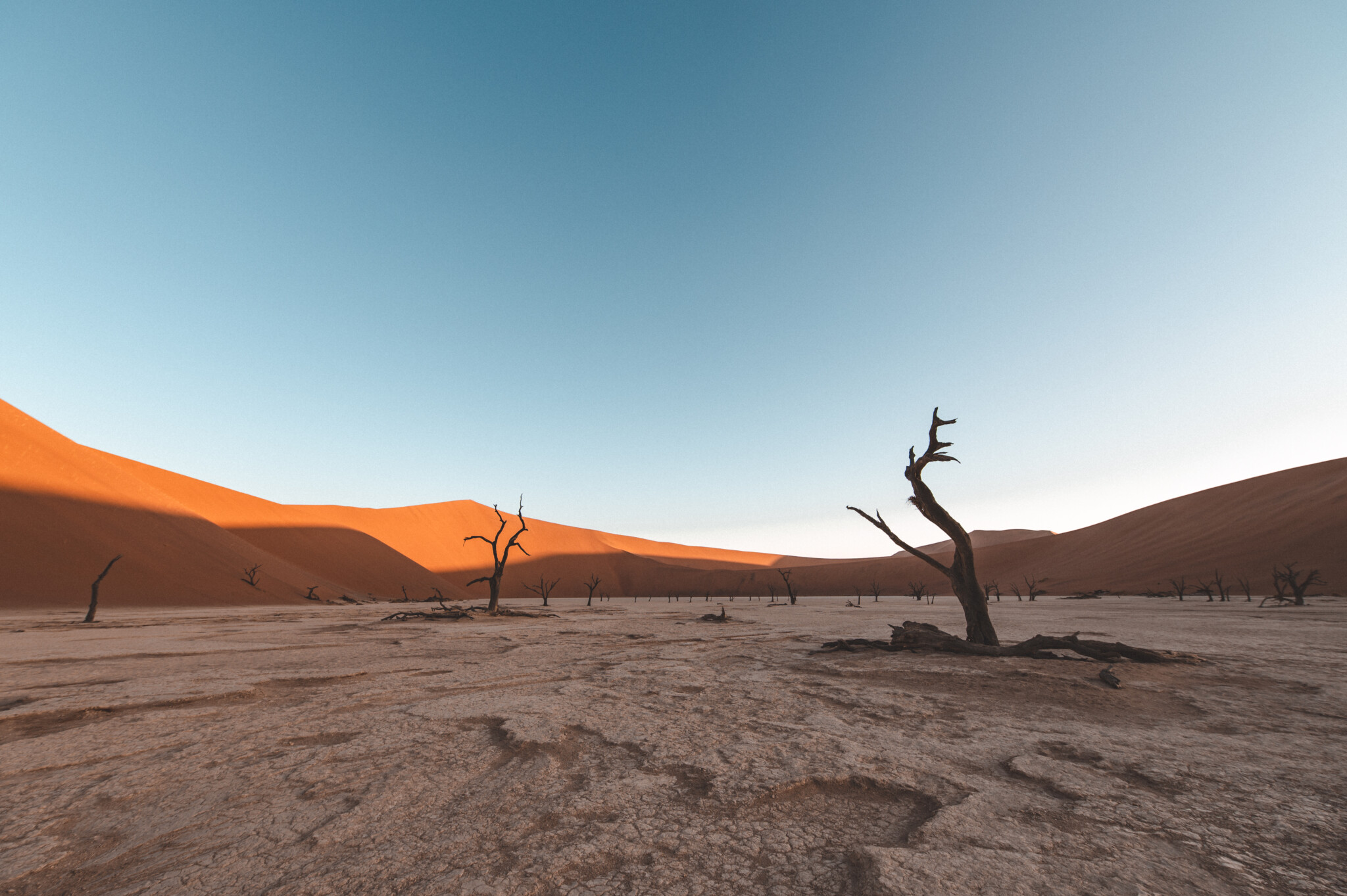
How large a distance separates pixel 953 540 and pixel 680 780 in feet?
20.0

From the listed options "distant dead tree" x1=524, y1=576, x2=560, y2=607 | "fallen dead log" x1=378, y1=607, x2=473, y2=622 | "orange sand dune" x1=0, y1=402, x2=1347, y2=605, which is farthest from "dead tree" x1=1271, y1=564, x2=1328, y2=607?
"distant dead tree" x1=524, y1=576, x2=560, y2=607

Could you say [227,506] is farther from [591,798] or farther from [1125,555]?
[1125,555]

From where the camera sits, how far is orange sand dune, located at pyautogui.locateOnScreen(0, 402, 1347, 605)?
23.1 m

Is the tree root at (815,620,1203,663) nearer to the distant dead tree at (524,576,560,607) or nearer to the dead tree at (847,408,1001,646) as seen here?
the dead tree at (847,408,1001,646)

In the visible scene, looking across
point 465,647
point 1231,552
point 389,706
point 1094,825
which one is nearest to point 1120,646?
point 1094,825

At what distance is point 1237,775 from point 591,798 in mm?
2803

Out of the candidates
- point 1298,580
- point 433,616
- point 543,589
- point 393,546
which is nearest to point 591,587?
point 543,589

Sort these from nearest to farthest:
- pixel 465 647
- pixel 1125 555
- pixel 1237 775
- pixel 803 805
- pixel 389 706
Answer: pixel 803 805 < pixel 1237 775 < pixel 389 706 < pixel 465 647 < pixel 1125 555

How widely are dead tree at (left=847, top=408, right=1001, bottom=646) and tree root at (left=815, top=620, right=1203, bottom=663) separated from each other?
0.40 m

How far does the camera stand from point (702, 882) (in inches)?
63.5

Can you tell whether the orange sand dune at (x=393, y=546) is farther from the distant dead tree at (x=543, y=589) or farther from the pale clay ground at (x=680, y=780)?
the pale clay ground at (x=680, y=780)

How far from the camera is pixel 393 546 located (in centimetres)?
6103

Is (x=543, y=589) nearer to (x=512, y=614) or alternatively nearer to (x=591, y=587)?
(x=591, y=587)

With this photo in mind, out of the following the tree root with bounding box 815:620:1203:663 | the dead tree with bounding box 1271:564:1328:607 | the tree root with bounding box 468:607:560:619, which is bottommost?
the tree root with bounding box 468:607:560:619
